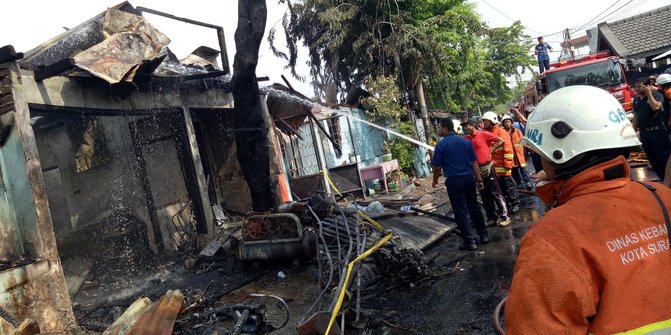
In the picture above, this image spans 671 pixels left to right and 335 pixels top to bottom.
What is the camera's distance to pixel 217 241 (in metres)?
8.26

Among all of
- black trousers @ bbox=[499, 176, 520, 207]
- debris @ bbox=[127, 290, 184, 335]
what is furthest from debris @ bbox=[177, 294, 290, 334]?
black trousers @ bbox=[499, 176, 520, 207]

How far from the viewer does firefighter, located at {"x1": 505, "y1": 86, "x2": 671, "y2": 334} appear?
3.88ft

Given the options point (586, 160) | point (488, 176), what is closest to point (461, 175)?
point (488, 176)

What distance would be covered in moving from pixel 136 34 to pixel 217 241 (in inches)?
149

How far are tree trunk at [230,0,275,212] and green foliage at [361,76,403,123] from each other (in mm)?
10201

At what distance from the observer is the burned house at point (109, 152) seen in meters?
5.65

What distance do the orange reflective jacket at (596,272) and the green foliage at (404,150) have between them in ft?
54.5

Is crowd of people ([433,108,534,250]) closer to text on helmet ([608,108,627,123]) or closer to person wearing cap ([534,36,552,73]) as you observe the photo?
text on helmet ([608,108,627,123])

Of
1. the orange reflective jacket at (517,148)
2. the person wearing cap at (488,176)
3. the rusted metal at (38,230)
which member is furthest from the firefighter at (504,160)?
the rusted metal at (38,230)

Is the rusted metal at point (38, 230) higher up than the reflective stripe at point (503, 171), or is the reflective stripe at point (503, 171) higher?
the rusted metal at point (38, 230)

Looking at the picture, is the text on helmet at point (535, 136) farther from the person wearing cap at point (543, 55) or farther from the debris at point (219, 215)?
the person wearing cap at point (543, 55)

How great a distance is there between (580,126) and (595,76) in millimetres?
14717

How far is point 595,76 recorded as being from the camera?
45.8ft

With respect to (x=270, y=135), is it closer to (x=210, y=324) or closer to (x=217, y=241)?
(x=217, y=241)
